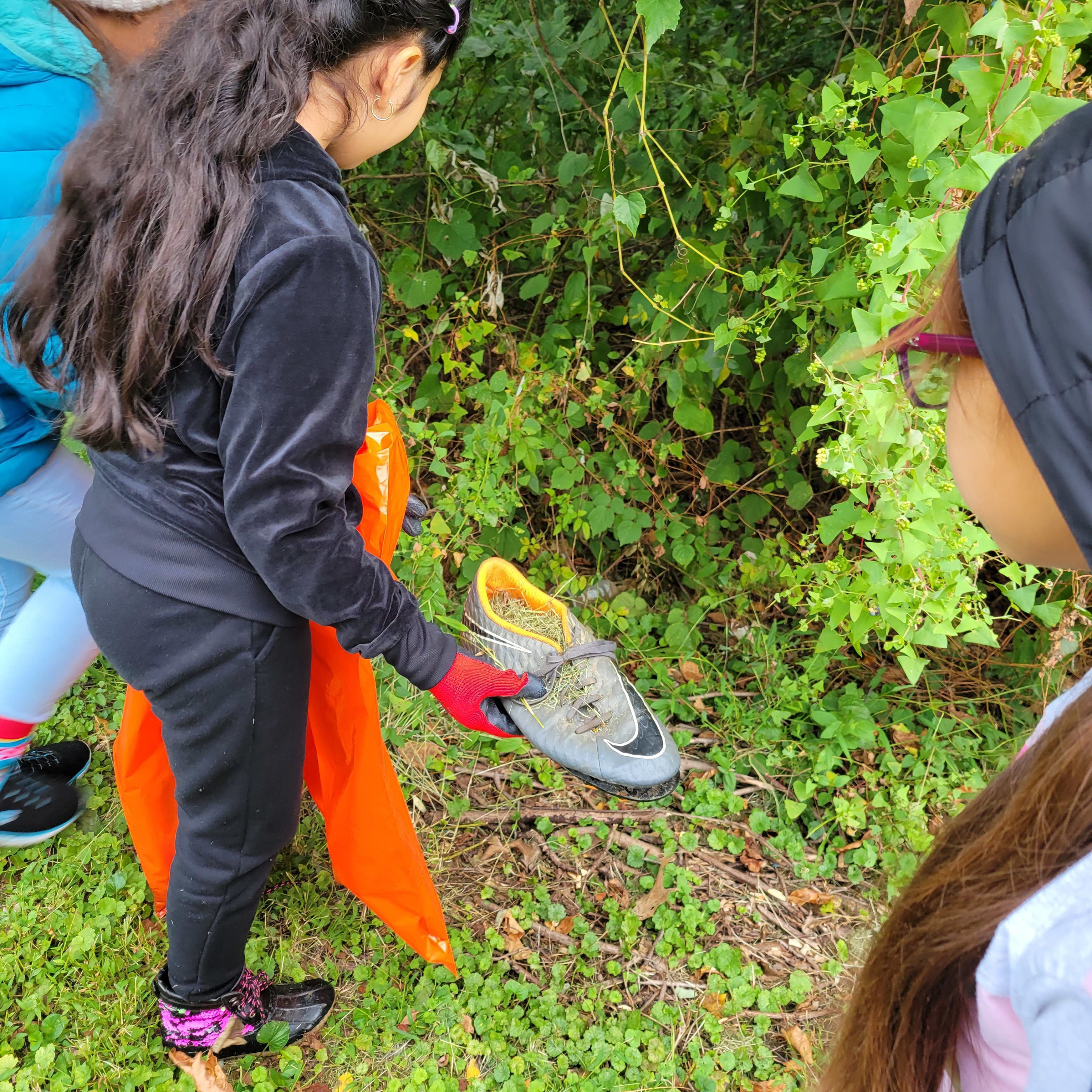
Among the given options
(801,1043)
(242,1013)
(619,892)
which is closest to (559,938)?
(619,892)

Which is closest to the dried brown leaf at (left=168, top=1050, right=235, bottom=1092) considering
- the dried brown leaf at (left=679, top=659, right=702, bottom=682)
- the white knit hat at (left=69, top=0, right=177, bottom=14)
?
the dried brown leaf at (left=679, top=659, right=702, bottom=682)

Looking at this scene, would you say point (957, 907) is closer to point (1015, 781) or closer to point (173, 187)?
point (1015, 781)

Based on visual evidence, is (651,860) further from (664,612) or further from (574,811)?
(664,612)

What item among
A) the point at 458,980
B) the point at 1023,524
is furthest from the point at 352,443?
the point at 458,980

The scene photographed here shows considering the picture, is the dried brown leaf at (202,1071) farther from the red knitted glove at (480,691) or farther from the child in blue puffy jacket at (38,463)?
the red knitted glove at (480,691)

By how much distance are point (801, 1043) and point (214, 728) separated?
5.14ft

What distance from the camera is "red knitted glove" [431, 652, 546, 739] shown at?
1.49 m

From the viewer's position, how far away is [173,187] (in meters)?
1.07

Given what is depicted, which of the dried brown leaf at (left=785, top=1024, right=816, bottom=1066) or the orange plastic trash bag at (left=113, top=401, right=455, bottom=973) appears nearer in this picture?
the orange plastic trash bag at (left=113, top=401, right=455, bottom=973)

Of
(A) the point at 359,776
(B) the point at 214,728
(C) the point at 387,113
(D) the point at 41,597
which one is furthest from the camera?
(D) the point at 41,597

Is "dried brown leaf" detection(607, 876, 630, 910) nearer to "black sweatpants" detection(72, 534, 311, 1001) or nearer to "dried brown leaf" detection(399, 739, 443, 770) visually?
"dried brown leaf" detection(399, 739, 443, 770)

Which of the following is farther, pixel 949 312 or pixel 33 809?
pixel 33 809

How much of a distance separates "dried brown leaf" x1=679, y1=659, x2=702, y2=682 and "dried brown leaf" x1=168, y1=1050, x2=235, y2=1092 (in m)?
1.72

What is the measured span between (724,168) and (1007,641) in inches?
69.7
